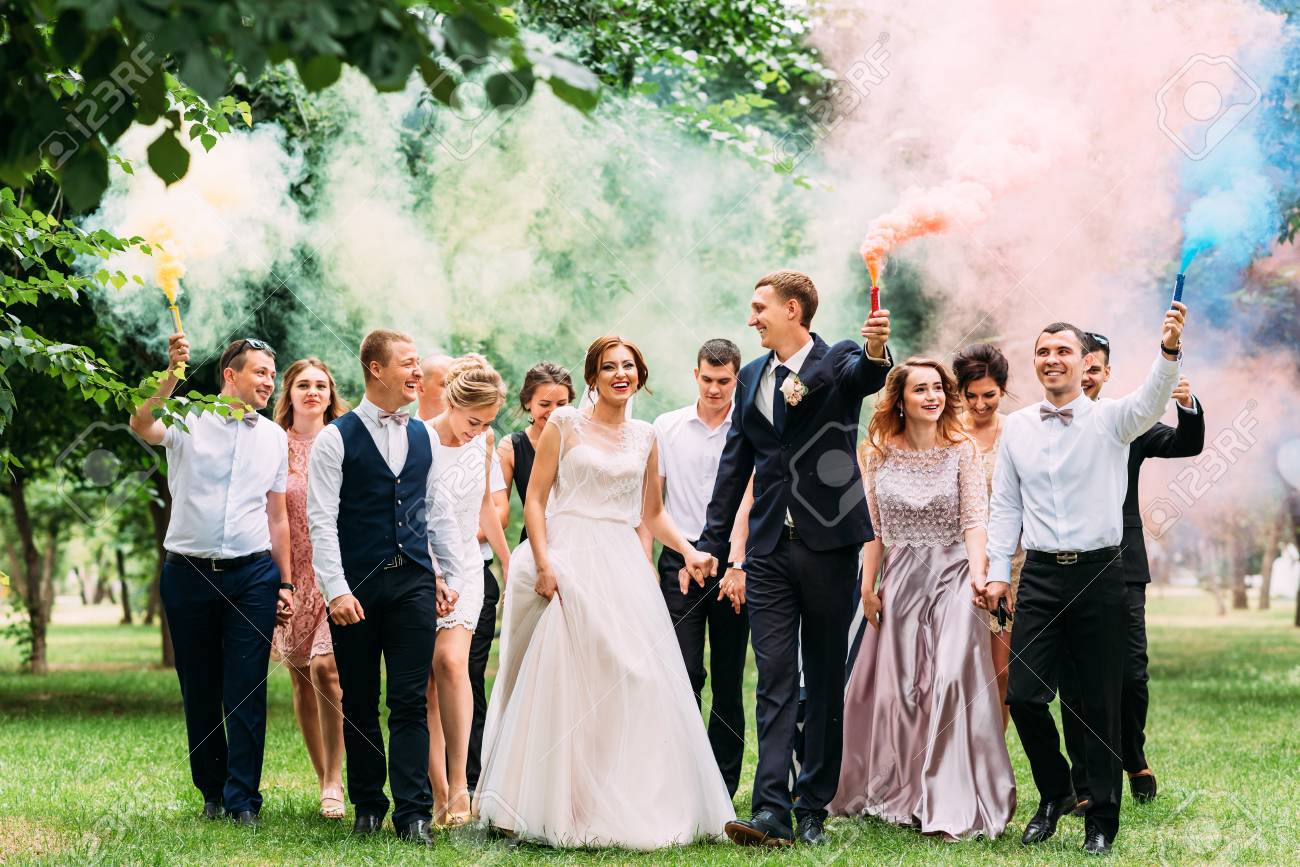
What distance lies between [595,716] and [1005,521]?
6.67 ft

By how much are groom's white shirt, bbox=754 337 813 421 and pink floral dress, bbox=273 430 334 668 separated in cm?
258

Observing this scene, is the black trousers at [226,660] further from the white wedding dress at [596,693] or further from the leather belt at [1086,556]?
the leather belt at [1086,556]

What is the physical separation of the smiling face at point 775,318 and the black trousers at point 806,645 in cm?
90

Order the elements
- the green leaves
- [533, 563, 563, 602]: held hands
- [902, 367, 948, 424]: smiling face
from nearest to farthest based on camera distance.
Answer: the green leaves, [533, 563, 563, 602]: held hands, [902, 367, 948, 424]: smiling face

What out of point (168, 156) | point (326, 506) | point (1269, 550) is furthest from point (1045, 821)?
point (1269, 550)

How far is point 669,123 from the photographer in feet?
47.0

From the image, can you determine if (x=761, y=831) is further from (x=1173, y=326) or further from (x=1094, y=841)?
(x=1173, y=326)

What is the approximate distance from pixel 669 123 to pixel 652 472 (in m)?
8.28

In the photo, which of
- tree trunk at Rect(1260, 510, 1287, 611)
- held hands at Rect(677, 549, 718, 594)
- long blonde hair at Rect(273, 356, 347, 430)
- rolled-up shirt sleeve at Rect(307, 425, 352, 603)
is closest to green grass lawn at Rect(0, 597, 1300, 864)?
rolled-up shirt sleeve at Rect(307, 425, 352, 603)

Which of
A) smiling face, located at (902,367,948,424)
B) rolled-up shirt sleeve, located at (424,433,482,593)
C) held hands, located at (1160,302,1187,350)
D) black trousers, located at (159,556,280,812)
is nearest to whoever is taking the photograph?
held hands, located at (1160,302,1187,350)

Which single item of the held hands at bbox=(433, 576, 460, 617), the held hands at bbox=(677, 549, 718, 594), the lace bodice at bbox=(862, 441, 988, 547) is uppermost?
the lace bodice at bbox=(862, 441, 988, 547)

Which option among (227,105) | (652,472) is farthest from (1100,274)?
(227,105)

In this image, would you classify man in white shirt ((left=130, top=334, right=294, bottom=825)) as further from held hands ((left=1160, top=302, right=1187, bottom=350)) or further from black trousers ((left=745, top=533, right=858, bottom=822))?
held hands ((left=1160, top=302, right=1187, bottom=350))

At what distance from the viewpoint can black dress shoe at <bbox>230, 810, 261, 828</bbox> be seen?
6547 mm
